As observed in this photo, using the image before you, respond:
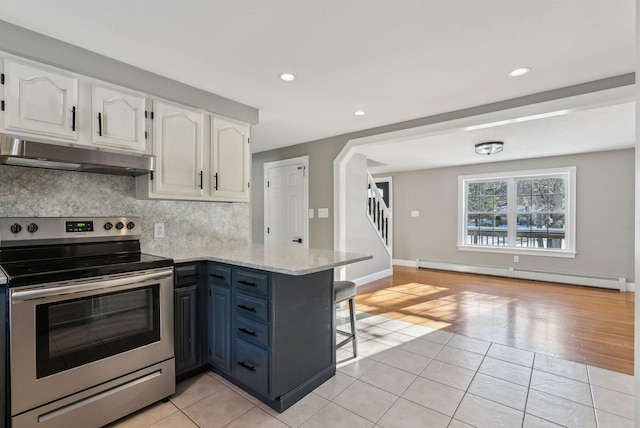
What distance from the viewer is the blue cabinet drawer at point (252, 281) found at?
6.40ft

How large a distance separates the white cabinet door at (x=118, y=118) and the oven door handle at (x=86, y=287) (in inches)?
40.0

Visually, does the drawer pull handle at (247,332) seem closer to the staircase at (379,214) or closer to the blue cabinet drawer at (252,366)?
the blue cabinet drawer at (252,366)

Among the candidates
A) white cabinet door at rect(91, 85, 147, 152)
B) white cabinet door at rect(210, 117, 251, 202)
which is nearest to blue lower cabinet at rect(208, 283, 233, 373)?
white cabinet door at rect(210, 117, 251, 202)

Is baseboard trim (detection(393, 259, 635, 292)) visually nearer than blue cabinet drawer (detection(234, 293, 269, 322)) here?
No

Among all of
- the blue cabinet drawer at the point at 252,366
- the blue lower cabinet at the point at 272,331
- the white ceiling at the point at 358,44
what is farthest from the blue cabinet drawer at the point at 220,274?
the white ceiling at the point at 358,44

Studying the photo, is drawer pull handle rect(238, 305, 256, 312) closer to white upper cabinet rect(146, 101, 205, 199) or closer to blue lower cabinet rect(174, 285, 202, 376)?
blue lower cabinet rect(174, 285, 202, 376)

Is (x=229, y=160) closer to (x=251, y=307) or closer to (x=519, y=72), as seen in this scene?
(x=251, y=307)

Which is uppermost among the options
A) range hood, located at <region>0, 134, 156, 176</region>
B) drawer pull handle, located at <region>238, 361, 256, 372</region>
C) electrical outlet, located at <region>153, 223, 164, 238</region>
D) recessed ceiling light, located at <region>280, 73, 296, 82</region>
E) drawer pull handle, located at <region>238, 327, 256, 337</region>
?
recessed ceiling light, located at <region>280, 73, 296, 82</region>

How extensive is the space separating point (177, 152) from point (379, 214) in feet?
14.5

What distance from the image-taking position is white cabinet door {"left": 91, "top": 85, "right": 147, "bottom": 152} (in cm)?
218

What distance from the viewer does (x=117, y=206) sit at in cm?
245

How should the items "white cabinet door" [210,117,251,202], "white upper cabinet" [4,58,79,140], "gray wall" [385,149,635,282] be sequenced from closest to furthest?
"white upper cabinet" [4,58,79,140], "white cabinet door" [210,117,251,202], "gray wall" [385,149,635,282]

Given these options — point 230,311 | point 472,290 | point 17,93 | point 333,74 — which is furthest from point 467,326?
point 17,93

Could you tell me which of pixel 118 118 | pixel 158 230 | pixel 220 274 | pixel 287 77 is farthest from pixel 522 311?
pixel 118 118
